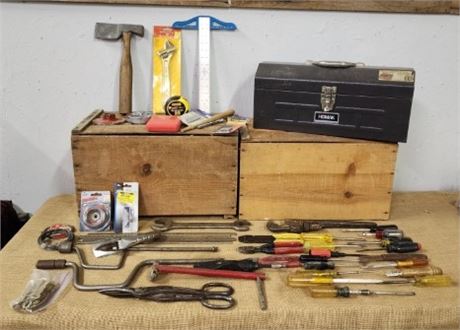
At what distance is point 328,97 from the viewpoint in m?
0.81

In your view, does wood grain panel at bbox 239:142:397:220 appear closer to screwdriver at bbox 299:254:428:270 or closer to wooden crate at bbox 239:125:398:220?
wooden crate at bbox 239:125:398:220

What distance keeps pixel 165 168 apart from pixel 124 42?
349 millimetres

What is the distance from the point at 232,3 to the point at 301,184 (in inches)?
18.4

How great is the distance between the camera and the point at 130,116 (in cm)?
92

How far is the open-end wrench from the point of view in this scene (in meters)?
0.83

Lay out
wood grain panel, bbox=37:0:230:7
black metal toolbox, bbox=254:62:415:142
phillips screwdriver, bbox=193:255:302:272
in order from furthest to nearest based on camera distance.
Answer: wood grain panel, bbox=37:0:230:7, black metal toolbox, bbox=254:62:415:142, phillips screwdriver, bbox=193:255:302:272

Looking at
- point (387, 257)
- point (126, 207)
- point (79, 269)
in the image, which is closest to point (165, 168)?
point (126, 207)

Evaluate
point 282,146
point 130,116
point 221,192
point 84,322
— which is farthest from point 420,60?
point 84,322

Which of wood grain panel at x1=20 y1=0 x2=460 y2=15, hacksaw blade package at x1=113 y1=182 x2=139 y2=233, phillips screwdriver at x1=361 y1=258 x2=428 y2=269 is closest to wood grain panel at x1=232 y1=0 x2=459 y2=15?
wood grain panel at x1=20 y1=0 x2=460 y2=15

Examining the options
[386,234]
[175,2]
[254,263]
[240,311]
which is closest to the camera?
[240,311]

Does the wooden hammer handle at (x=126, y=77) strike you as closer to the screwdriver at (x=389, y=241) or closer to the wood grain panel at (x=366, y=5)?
the wood grain panel at (x=366, y=5)

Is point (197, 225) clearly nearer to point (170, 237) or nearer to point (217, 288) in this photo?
point (170, 237)

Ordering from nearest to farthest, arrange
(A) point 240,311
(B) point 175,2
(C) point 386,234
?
(A) point 240,311
(C) point 386,234
(B) point 175,2

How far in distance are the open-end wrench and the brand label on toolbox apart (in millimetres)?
272
